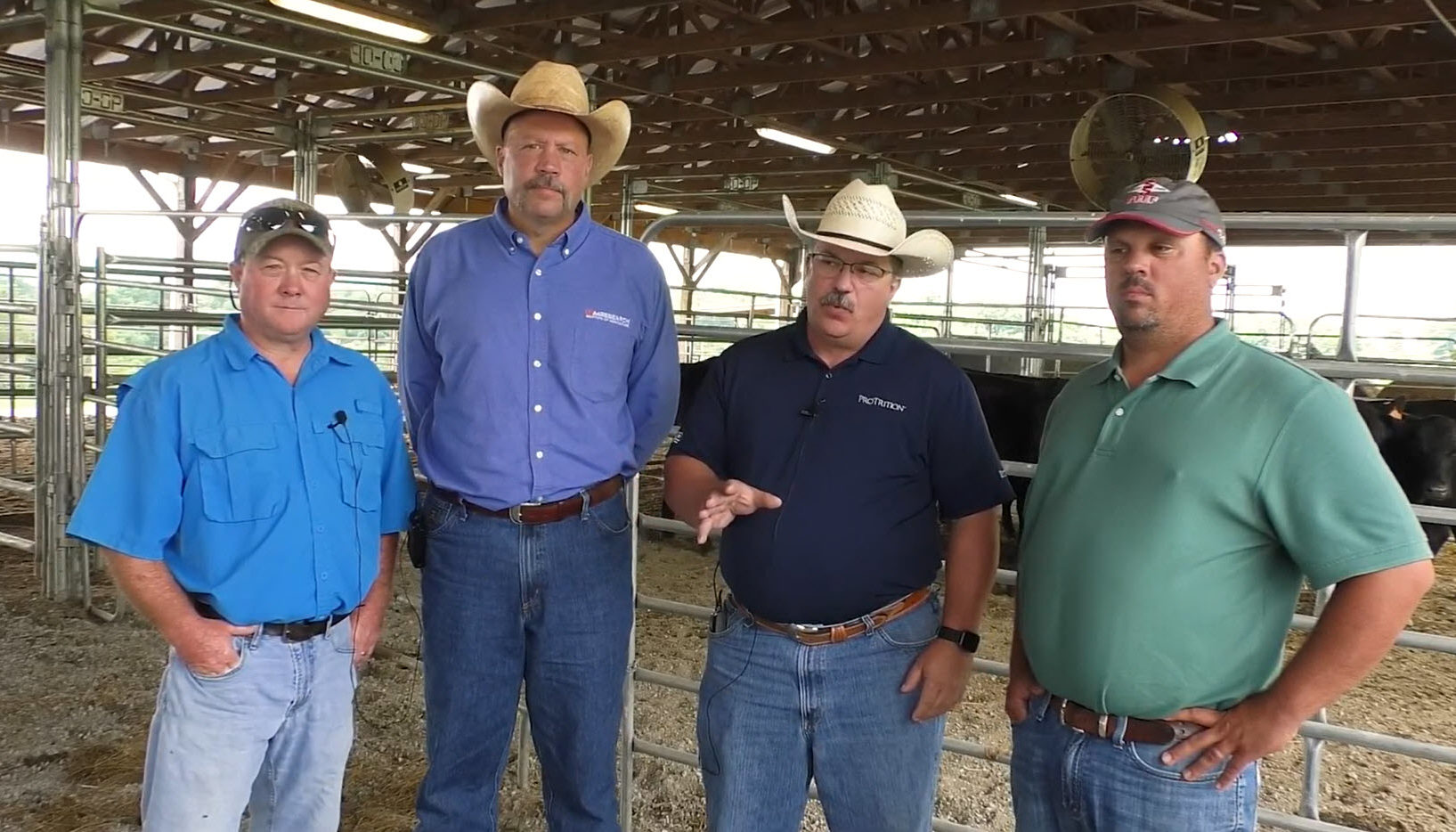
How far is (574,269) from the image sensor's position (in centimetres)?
235

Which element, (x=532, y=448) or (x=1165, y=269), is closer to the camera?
(x=1165, y=269)

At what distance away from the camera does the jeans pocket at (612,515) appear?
2320 millimetres

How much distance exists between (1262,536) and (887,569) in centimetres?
64

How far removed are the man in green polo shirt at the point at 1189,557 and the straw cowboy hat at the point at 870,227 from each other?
1.31ft

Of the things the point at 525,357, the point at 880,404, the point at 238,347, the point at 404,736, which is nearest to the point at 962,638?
the point at 880,404

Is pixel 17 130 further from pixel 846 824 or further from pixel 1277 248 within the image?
pixel 1277 248

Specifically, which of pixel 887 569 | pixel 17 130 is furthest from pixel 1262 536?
pixel 17 130

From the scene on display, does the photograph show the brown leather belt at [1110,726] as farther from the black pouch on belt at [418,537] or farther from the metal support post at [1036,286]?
the metal support post at [1036,286]

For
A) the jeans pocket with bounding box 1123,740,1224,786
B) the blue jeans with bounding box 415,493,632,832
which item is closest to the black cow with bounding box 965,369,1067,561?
the blue jeans with bounding box 415,493,632,832

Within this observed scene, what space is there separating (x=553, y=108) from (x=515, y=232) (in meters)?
0.27

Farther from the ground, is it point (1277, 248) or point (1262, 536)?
point (1277, 248)

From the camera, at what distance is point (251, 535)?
75.2 inches

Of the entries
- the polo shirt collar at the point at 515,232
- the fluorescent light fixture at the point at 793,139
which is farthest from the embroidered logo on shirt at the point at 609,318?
the fluorescent light fixture at the point at 793,139

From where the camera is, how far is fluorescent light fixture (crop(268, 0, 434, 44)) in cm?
564
